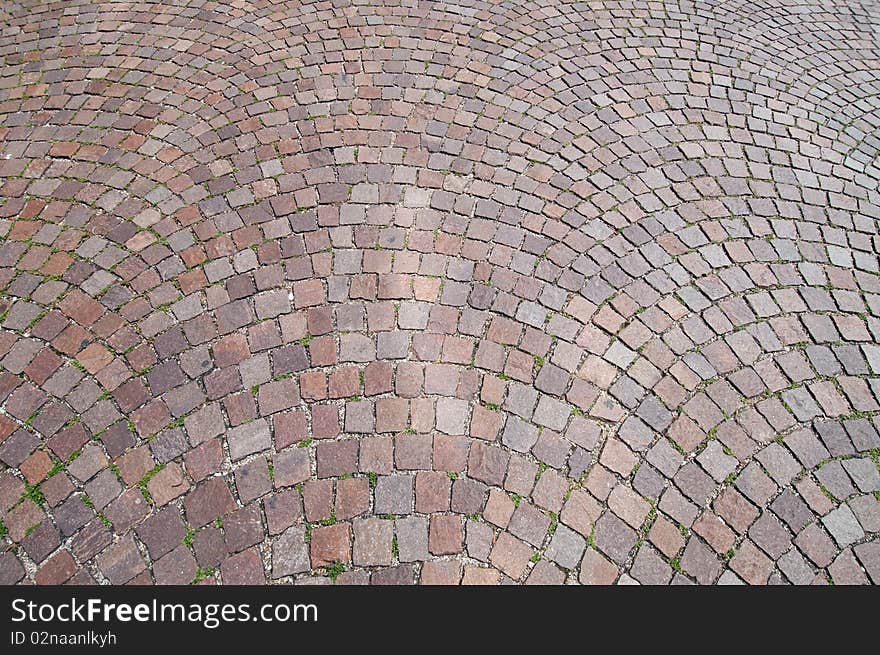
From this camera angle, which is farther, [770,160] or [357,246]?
[770,160]

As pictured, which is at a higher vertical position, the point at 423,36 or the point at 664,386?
the point at 423,36

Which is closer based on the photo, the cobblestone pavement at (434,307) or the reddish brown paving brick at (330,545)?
the reddish brown paving brick at (330,545)

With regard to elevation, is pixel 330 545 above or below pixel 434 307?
below

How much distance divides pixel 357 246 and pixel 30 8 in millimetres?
5660

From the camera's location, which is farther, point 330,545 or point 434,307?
point 434,307

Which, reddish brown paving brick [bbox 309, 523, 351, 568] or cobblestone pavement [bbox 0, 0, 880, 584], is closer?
reddish brown paving brick [bbox 309, 523, 351, 568]

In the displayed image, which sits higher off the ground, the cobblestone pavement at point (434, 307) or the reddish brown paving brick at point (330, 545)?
the cobblestone pavement at point (434, 307)

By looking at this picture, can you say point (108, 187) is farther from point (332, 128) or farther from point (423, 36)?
point (423, 36)

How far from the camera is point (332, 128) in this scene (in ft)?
16.9

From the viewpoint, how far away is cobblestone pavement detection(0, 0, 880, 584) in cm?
313

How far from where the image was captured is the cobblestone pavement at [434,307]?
3.13 m

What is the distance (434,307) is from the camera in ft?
13.1
